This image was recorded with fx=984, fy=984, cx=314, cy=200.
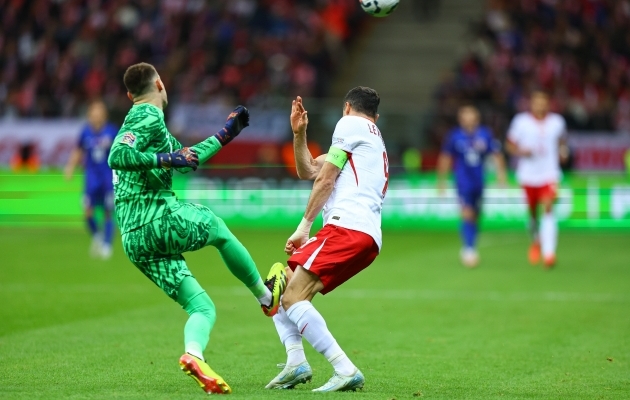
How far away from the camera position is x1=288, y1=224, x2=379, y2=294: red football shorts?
22.7 ft

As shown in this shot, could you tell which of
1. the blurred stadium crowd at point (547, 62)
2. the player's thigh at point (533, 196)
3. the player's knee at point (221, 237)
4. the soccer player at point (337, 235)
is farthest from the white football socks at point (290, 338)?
the blurred stadium crowd at point (547, 62)

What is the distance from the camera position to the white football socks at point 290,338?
7.18m

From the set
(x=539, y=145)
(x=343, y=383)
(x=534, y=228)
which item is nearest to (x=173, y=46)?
(x=534, y=228)

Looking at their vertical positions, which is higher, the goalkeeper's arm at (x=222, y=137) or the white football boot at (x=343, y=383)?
the goalkeeper's arm at (x=222, y=137)

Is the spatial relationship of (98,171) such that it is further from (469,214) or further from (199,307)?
(199,307)

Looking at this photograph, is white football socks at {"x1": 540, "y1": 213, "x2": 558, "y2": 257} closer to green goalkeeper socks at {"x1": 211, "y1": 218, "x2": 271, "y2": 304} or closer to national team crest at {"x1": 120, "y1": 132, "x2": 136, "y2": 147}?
green goalkeeper socks at {"x1": 211, "y1": 218, "x2": 271, "y2": 304}

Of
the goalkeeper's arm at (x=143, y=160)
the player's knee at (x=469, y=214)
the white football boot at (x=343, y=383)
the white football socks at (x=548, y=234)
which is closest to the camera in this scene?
the goalkeeper's arm at (x=143, y=160)

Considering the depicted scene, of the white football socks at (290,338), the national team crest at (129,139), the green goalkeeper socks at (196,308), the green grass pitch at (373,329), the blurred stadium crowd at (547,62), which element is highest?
the blurred stadium crowd at (547,62)

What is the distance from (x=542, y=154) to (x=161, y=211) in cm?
1058

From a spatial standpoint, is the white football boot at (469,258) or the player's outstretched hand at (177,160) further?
the white football boot at (469,258)

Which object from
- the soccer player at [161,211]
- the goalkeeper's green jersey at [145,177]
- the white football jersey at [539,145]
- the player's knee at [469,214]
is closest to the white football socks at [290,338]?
the soccer player at [161,211]

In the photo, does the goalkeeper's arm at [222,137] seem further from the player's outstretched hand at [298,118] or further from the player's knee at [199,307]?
the player's knee at [199,307]

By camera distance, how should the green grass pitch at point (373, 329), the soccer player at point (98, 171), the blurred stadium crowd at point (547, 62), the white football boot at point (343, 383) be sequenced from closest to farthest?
the white football boot at point (343, 383) → the green grass pitch at point (373, 329) → the soccer player at point (98, 171) → the blurred stadium crowd at point (547, 62)

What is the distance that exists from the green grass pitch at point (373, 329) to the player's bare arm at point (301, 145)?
64.3 inches
